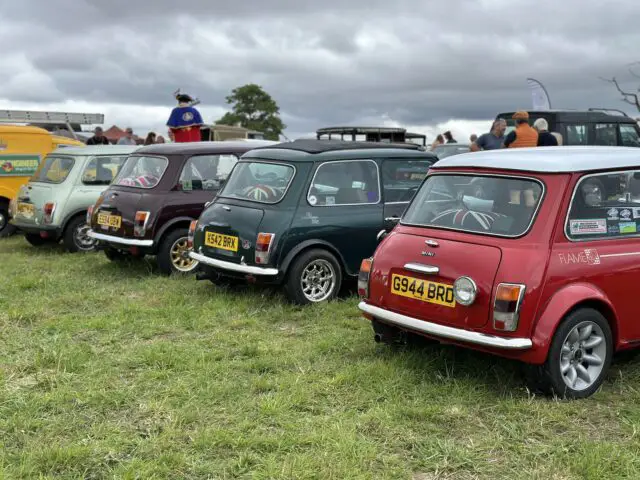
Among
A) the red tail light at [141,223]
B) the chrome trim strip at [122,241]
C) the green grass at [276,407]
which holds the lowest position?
the green grass at [276,407]

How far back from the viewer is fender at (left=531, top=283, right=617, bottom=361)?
4.43 m

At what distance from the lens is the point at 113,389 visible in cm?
498

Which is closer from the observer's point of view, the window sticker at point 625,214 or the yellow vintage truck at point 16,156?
the window sticker at point 625,214

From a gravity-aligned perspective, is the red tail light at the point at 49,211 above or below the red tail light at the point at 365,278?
above

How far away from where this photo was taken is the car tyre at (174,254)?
8922mm

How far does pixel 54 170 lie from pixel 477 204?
8.18m

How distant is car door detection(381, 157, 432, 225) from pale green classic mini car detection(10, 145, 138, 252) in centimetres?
513

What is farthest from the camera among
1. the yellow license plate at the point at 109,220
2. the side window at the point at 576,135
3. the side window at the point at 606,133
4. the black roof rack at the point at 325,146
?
the side window at the point at 606,133

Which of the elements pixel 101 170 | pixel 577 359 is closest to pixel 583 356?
pixel 577 359

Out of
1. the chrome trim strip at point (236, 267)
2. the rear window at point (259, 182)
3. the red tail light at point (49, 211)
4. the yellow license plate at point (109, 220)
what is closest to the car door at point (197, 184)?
the yellow license plate at point (109, 220)

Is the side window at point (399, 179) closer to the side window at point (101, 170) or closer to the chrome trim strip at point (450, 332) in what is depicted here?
the chrome trim strip at point (450, 332)

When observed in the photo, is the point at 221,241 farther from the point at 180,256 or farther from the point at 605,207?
the point at 605,207

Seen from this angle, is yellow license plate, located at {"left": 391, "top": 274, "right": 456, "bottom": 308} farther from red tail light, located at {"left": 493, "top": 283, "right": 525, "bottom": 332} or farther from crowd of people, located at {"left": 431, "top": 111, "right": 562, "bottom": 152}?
crowd of people, located at {"left": 431, "top": 111, "right": 562, "bottom": 152}

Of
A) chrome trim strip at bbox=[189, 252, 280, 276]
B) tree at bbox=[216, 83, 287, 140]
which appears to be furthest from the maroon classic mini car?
tree at bbox=[216, 83, 287, 140]
